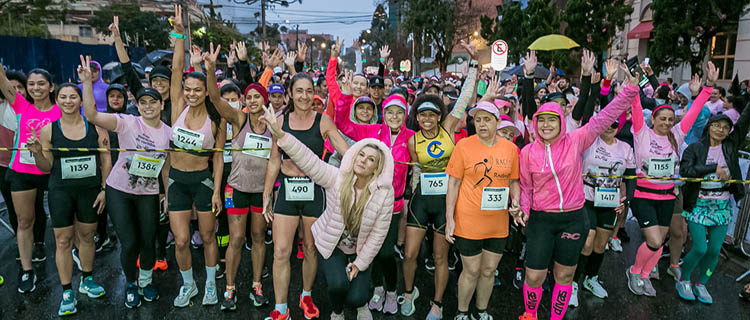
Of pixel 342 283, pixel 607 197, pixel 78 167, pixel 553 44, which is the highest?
pixel 553 44

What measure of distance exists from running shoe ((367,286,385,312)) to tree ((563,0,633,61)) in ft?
54.4

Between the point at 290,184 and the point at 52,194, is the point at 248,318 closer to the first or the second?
the point at 290,184

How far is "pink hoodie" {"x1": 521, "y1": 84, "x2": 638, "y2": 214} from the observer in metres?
3.84

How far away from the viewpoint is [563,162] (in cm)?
383

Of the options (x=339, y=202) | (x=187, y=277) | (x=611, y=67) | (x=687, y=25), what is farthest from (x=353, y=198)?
(x=687, y=25)

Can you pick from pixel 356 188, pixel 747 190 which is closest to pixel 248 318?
pixel 356 188

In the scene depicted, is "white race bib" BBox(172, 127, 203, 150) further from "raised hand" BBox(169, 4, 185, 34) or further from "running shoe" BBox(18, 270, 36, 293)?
"running shoe" BBox(18, 270, 36, 293)

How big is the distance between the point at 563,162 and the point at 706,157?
2.06 m

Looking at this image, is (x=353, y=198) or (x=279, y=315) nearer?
(x=353, y=198)

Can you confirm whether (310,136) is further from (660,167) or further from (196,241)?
(660,167)

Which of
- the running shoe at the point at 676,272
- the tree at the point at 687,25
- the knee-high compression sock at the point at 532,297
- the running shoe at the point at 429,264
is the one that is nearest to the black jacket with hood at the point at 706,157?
the running shoe at the point at 676,272

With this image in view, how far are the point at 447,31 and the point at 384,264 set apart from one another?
1506 inches

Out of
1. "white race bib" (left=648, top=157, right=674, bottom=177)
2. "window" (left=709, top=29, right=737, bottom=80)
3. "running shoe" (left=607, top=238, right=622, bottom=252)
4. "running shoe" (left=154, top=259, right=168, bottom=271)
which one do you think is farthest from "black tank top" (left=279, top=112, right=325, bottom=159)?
"window" (left=709, top=29, right=737, bottom=80)

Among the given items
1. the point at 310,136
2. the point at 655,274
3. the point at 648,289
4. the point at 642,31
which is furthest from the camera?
the point at 642,31
